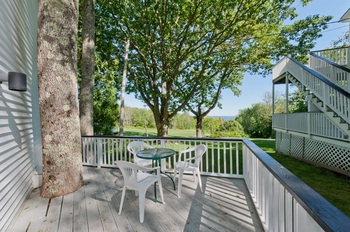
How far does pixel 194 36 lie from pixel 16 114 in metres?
6.99

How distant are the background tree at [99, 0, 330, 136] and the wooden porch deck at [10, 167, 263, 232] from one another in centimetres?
531

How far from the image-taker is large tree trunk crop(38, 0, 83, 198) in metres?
3.05

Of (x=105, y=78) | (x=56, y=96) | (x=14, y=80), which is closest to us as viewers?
(x=14, y=80)

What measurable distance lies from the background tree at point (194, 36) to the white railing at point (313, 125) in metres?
3.26

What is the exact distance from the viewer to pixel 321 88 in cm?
590

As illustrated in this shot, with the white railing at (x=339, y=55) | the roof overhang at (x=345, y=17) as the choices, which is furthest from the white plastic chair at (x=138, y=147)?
the roof overhang at (x=345, y=17)

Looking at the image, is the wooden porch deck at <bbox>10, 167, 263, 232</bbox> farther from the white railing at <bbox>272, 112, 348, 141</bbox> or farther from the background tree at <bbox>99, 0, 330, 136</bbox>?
the background tree at <bbox>99, 0, 330, 136</bbox>

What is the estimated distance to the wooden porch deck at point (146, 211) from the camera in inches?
90.4

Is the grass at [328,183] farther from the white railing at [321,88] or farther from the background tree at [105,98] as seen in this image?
the background tree at [105,98]

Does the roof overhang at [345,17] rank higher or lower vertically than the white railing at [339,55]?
higher

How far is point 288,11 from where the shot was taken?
7777 mm

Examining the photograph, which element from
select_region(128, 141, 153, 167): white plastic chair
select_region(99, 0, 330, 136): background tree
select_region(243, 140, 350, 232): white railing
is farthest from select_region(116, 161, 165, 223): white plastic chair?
select_region(99, 0, 330, 136): background tree

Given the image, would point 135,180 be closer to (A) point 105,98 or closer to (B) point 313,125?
(B) point 313,125

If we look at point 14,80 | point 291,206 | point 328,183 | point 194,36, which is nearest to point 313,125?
point 328,183
